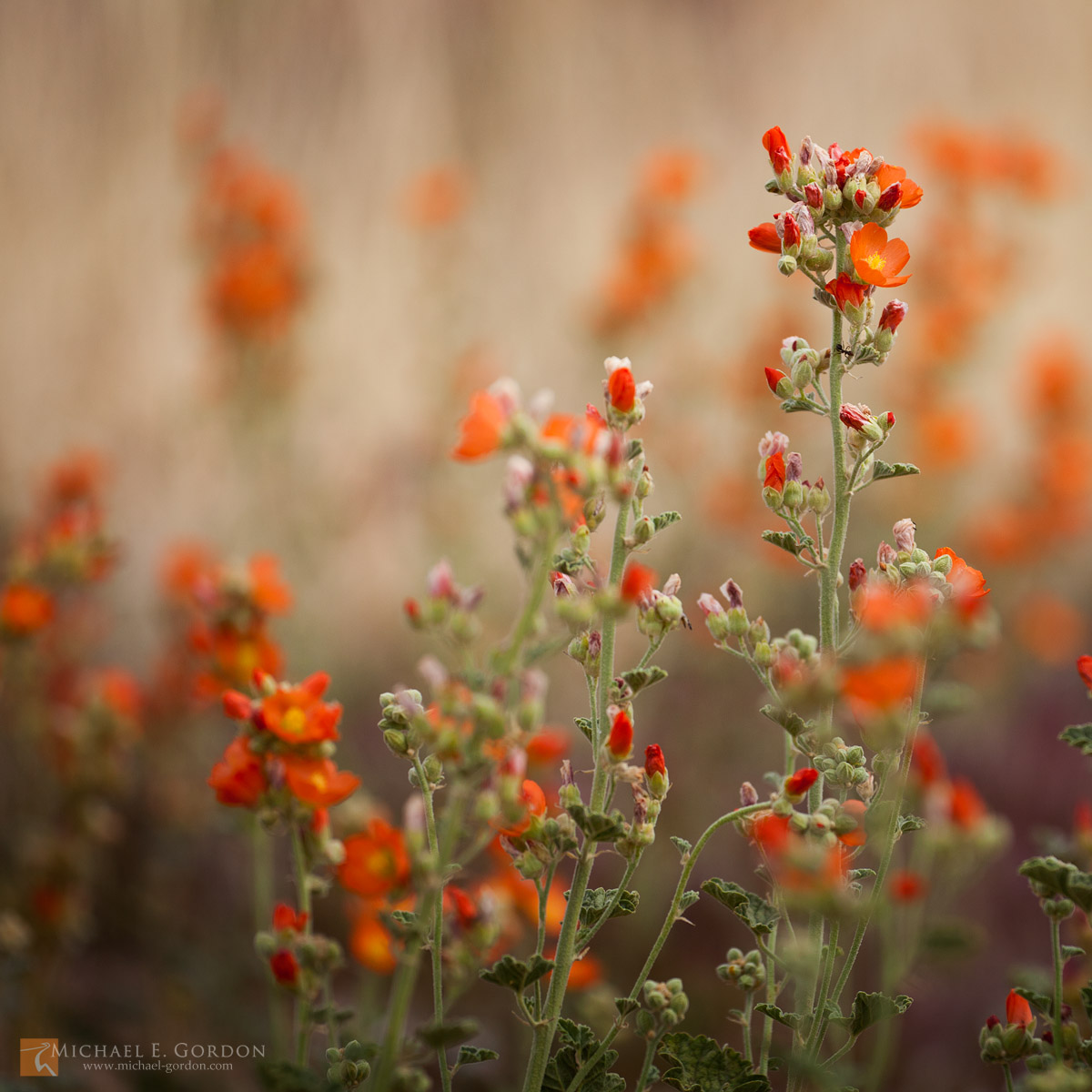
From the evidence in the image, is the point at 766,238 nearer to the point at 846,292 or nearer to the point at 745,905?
the point at 846,292

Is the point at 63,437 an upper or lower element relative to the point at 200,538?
upper

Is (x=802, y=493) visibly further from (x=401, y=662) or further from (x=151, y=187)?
(x=151, y=187)

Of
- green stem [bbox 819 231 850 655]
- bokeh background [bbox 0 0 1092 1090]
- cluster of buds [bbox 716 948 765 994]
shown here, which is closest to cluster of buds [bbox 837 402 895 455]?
green stem [bbox 819 231 850 655]

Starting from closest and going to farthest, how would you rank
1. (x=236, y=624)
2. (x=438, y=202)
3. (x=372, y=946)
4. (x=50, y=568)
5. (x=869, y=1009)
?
(x=869, y=1009), (x=372, y=946), (x=236, y=624), (x=50, y=568), (x=438, y=202)

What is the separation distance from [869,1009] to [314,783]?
63cm

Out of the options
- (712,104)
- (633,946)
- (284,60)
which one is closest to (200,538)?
(633,946)

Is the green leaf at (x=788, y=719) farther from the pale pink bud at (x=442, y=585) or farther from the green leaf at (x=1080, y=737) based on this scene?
the pale pink bud at (x=442, y=585)

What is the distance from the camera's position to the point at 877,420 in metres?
1.11

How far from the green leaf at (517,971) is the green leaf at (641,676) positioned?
11.2 inches

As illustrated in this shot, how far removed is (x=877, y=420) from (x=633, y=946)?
1.97 metres

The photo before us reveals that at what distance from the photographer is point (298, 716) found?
41.8 inches

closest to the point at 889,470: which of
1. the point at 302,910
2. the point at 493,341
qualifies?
the point at 302,910

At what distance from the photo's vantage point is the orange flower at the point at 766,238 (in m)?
1.16

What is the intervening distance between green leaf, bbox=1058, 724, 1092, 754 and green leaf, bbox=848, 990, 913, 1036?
31cm
